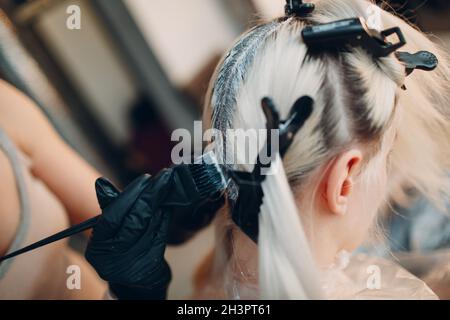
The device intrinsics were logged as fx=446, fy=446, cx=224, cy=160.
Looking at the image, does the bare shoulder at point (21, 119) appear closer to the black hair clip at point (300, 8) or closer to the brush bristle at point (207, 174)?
the brush bristle at point (207, 174)

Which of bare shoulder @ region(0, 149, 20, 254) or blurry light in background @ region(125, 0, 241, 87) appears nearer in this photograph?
bare shoulder @ region(0, 149, 20, 254)

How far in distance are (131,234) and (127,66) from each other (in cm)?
77

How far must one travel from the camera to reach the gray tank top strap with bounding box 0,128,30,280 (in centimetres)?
96

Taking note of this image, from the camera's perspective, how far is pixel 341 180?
2.52ft

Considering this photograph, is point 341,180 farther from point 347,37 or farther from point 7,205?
point 7,205

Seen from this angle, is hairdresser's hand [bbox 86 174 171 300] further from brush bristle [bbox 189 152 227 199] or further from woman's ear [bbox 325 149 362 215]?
woman's ear [bbox 325 149 362 215]


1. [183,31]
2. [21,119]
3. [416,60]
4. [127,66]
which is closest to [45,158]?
[21,119]

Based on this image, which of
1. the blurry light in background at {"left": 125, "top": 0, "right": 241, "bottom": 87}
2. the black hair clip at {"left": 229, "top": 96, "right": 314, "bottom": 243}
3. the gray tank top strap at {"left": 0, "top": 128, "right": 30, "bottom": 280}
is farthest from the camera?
the blurry light in background at {"left": 125, "top": 0, "right": 241, "bottom": 87}

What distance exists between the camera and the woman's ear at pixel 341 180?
759 mm

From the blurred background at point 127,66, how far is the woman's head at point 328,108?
0.38 metres

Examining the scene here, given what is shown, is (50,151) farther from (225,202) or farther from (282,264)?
(282,264)

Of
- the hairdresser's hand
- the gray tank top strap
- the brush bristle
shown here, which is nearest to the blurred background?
the gray tank top strap

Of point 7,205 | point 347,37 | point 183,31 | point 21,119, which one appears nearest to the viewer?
point 347,37

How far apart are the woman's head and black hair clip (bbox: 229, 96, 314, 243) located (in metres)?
0.03
